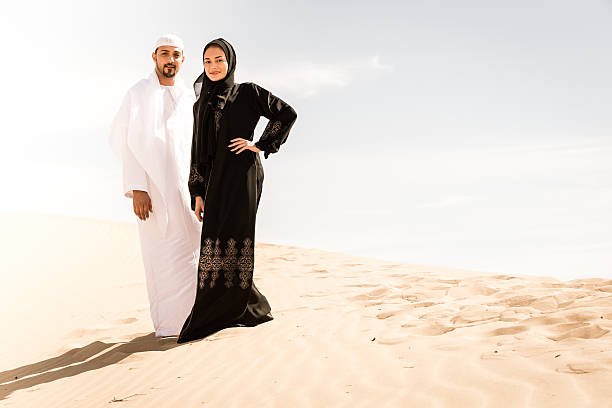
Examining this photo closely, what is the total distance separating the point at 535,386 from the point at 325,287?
5.95 m

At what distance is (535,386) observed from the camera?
3516 mm

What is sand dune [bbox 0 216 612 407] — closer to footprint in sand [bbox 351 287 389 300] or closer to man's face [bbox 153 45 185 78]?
footprint in sand [bbox 351 287 389 300]

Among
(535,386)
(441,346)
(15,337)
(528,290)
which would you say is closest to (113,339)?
(15,337)

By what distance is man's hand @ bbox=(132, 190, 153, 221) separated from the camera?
250 inches

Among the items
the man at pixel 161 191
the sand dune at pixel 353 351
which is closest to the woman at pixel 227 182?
the sand dune at pixel 353 351

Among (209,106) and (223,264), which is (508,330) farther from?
(209,106)

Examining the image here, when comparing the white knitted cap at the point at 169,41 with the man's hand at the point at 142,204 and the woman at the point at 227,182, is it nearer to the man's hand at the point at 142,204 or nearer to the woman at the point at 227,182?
the woman at the point at 227,182

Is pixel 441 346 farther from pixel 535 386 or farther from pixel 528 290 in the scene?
pixel 528 290

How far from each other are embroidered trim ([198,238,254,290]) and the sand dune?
1.49 ft

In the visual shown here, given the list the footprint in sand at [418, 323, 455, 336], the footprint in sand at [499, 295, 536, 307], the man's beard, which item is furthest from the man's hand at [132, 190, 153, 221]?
the footprint in sand at [499, 295, 536, 307]

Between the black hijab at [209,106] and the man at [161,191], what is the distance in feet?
1.46

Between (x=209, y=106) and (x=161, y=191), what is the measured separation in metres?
0.94

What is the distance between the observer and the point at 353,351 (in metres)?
4.75

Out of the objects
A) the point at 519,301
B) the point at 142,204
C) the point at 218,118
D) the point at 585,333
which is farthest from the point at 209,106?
the point at 585,333
